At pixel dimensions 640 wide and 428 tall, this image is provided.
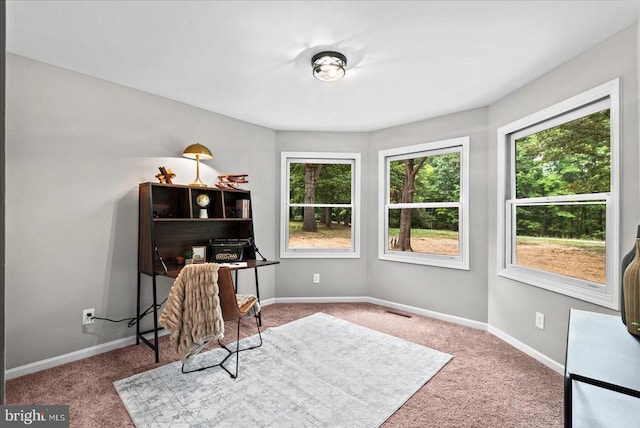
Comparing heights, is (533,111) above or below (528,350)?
above

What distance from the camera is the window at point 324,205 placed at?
171 inches

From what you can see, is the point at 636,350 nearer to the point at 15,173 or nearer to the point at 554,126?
the point at 554,126

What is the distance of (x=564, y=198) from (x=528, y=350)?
1.35 meters

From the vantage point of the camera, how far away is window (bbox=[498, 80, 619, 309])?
221 cm

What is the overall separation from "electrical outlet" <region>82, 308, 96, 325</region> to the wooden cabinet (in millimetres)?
479

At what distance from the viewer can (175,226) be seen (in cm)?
320

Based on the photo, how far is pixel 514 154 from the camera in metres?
3.13

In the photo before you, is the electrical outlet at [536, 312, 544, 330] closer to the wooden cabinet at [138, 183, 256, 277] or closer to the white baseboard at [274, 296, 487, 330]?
the white baseboard at [274, 296, 487, 330]

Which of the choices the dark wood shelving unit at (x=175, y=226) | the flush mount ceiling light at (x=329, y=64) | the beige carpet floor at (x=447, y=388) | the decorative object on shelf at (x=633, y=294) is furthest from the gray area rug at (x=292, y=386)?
the flush mount ceiling light at (x=329, y=64)

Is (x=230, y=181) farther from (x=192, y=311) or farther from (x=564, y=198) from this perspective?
(x=564, y=198)

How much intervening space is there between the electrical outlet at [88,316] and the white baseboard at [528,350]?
375cm

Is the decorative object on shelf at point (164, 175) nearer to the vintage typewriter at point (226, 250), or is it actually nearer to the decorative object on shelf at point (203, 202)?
the decorative object on shelf at point (203, 202)

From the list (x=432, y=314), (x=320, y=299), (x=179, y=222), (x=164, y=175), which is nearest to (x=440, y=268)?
(x=432, y=314)

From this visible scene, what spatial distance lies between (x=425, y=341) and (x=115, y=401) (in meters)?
2.55
